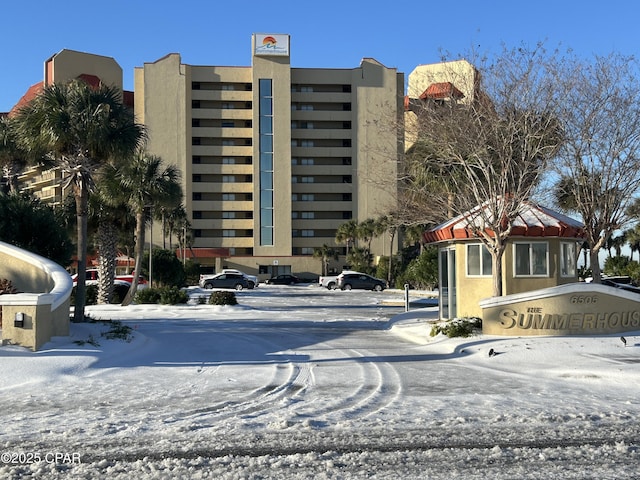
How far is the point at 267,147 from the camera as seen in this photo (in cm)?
8750

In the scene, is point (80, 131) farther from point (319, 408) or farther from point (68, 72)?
point (68, 72)

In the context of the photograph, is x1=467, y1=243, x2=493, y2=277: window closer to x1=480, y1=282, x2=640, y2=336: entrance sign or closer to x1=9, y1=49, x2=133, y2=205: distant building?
x1=480, y1=282, x2=640, y2=336: entrance sign

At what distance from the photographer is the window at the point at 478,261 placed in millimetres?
19094

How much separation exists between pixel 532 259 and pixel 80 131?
498 inches

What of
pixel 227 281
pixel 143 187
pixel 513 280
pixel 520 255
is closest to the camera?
pixel 513 280

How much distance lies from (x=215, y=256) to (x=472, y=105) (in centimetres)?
7116

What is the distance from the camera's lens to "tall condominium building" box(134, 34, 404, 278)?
87.2 metres

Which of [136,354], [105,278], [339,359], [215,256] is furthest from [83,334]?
[215,256]

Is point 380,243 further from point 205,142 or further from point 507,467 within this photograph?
point 507,467

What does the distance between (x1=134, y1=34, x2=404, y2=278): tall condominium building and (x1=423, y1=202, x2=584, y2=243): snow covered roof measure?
66525 mm

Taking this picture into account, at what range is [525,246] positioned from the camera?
1870 centimetres

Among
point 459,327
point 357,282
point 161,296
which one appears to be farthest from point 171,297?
point 357,282

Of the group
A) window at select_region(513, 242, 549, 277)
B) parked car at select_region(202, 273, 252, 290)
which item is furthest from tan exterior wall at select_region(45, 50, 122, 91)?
window at select_region(513, 242, 549, 277)

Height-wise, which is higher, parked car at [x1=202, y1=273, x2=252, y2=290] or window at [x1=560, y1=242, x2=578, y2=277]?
window at [x1=560, y1=242, x2=578, y2=277]
